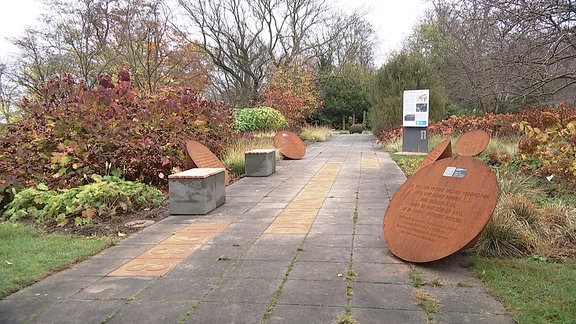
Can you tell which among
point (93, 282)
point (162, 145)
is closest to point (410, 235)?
point (93, 282)

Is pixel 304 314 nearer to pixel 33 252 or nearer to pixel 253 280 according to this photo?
pixel 253 280

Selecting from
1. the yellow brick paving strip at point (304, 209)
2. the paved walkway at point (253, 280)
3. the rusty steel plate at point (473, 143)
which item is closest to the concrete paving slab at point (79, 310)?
the paved walkway at point (253, 280)

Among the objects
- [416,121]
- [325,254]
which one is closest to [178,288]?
[325,254]

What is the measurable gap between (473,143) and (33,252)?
10570mm

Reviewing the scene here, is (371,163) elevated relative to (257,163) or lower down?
lower down

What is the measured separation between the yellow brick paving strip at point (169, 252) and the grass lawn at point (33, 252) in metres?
0.56

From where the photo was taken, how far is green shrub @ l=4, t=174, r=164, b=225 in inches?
211

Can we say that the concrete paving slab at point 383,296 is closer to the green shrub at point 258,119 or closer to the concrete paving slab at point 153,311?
the concrete paving slab at point 153,311

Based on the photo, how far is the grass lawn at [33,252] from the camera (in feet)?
11.1

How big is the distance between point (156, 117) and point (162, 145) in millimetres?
722

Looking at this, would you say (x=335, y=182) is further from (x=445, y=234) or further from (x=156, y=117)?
(x=445, y=234)

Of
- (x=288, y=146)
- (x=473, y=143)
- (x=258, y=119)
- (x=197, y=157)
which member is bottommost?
(x=288, y=146)

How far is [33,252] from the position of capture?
4.09 meters

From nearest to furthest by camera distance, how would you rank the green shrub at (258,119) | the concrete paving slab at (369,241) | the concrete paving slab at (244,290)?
1. the concrete paving slab at (244,290)
2. the concrete paving slab at (369,241)
3. the green shrub at (258,119)
